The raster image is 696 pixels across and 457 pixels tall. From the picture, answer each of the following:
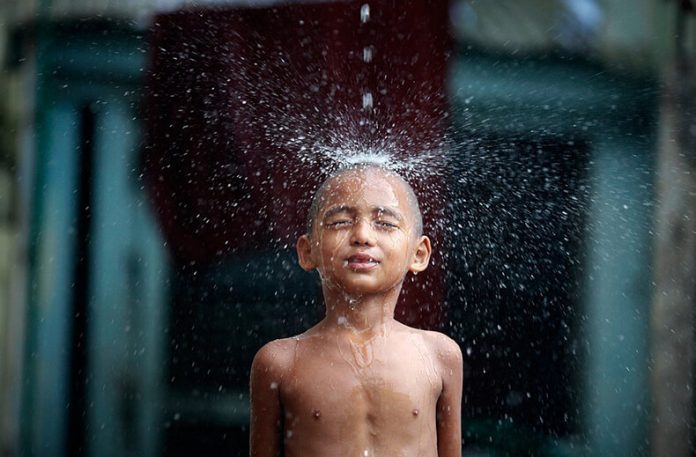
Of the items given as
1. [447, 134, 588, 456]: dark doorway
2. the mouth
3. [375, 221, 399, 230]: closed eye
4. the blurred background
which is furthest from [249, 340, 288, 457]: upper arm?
[447, 134, 588, 456]: dark doorway

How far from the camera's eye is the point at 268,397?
6.53ft

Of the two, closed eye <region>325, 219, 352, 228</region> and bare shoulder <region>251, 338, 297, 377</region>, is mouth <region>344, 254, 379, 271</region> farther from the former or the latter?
bare shoulder <region>251, 338, 297, 377</region>

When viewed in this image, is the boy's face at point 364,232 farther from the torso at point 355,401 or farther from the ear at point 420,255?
the torso at point 355,401

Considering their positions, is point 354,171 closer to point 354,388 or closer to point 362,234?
point 362,234

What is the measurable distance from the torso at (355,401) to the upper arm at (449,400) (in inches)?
2.9

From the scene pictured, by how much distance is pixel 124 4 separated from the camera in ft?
9.43

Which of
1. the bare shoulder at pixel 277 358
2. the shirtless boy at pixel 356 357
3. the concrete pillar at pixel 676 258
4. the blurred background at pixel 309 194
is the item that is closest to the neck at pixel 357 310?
the shirtless boy at pixel 356 357

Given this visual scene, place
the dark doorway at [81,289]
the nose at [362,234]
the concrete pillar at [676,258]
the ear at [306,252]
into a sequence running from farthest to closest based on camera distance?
1. the dark doorway at [81,289]
2. the concrete pillar at [676,258]
3. the ear at [306,252]
4. the nose at [362,234]

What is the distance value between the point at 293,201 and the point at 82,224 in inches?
30.3

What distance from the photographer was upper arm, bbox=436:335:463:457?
206cm

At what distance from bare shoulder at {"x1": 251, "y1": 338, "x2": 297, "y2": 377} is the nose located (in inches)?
12.1

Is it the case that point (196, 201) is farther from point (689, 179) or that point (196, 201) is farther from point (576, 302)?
point (689, 179)

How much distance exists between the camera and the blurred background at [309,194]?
110 inches

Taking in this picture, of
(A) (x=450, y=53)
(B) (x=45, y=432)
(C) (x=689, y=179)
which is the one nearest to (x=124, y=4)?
(A) (x=450, y=53)
